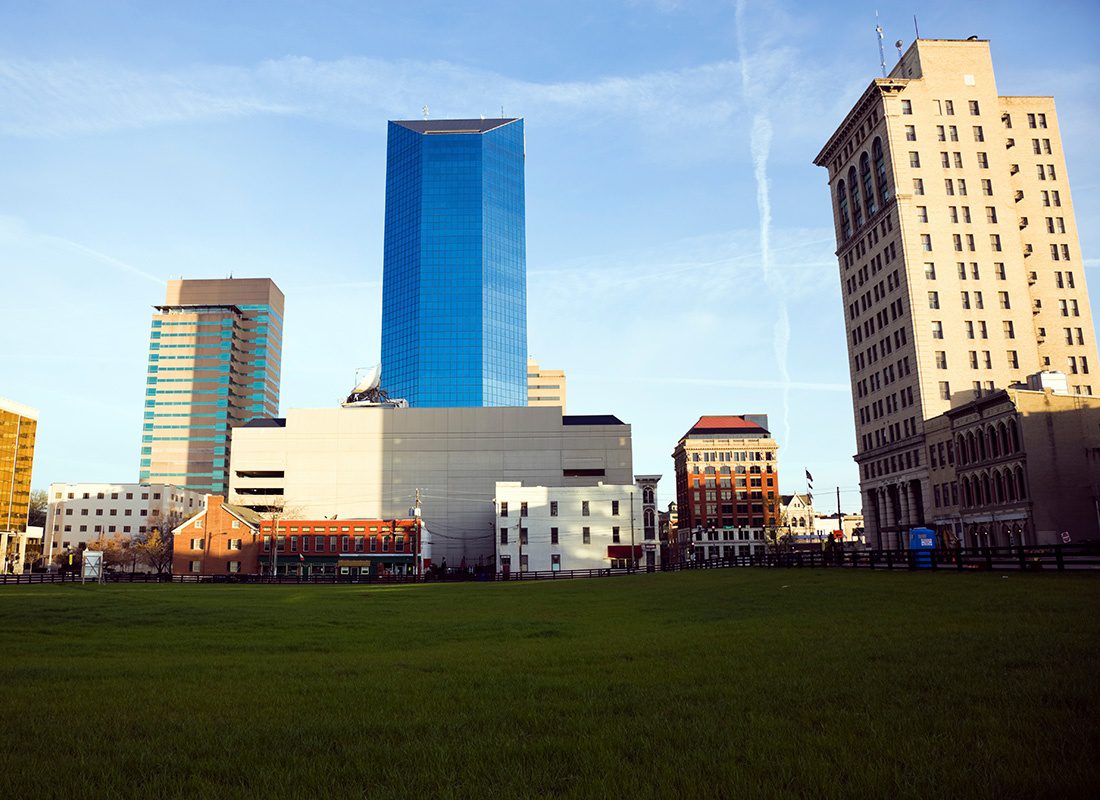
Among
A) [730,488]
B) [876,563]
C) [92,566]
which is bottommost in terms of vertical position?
[876,563]

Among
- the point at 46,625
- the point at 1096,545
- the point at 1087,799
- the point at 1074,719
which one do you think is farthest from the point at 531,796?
the point at 1096,545

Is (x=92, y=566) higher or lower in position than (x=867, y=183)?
lower

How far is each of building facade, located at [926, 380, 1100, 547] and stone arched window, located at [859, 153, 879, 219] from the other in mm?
42855

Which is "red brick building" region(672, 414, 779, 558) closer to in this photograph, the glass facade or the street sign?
the street sign

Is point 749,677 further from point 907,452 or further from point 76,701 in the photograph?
point 907,452

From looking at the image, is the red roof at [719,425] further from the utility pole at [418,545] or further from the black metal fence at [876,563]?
the utility pole at [418,545]

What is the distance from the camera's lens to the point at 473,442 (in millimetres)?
141250

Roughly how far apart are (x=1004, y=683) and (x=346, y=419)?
139838mm

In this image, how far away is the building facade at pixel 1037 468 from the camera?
69375 millimetres

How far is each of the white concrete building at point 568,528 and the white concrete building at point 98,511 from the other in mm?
107194

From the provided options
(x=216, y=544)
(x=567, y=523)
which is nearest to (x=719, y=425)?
(x=567, y=523)

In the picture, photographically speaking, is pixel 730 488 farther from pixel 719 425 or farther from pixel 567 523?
pixel 567 523

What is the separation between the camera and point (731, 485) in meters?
183

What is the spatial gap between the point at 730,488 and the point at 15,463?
161 meters
